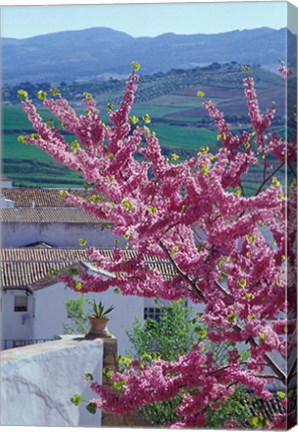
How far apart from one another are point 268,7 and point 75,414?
99.2 inches

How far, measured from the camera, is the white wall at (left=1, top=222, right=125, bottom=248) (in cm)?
850

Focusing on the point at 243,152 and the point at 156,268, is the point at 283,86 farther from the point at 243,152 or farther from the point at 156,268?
the point at 156,268

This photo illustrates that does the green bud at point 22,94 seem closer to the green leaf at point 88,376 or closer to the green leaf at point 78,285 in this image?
the green leaf at point 78,285

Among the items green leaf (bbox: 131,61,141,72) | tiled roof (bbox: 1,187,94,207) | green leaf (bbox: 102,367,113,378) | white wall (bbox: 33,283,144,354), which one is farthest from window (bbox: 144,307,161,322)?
green leaf (bbox: 131,61,141,72)

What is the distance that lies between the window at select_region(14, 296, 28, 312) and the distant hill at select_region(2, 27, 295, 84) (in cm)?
131

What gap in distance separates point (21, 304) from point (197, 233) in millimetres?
1052

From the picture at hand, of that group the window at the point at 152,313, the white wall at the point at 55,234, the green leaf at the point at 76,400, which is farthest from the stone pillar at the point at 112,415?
the white wall at the point at 55,234

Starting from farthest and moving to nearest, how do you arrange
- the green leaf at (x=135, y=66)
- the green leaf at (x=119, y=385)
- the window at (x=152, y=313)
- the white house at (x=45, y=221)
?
1. the window at (x=152, y=313)
2. the white house at (x=45, y=221)
3. the green leaf at (x=135, y=66)
4. the green leaf at (x=119, y=385)

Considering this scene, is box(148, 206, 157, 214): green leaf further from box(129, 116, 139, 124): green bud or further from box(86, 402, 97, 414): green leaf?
box(86, 402, 97, 414): green leaf

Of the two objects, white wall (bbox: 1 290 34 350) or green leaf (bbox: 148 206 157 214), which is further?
white wall (bbox: 1 290 34 350)

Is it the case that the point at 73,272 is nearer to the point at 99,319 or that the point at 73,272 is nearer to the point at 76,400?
the point at 99,319

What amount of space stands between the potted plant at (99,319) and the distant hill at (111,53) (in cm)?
135

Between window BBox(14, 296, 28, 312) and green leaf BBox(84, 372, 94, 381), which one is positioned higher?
window BBox(14, 296, 28, 312)

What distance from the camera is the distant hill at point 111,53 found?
8.36 meters
